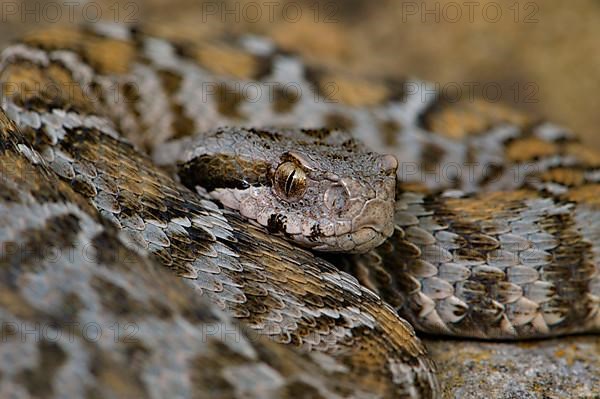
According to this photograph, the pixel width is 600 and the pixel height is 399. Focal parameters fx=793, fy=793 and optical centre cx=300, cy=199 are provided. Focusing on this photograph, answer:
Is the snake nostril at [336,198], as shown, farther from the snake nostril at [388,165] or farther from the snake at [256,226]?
the snake nostril at [388,165]

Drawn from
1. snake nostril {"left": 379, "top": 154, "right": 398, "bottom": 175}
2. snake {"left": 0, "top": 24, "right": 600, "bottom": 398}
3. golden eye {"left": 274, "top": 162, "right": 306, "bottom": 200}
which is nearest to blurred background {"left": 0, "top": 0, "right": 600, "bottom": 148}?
snake {"left": 0, "top": 24, "right": 600, "bottom": 398}

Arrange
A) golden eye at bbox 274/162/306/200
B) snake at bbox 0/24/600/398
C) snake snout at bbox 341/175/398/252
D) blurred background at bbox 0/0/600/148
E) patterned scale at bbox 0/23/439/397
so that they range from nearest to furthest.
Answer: snake at bbox 0/24/600/398
patterned scale at bbox 0/23/439/397
snake snout at bbox 341/175/398/252
golden eye at bbox 274/162/306/200
blurred background at bbox 0/0/600/148

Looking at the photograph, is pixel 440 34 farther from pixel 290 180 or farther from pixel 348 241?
pixel 348 241

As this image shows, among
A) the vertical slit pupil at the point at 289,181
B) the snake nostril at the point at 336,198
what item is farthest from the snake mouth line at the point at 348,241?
the vertical slit pupil at the point at 289,181

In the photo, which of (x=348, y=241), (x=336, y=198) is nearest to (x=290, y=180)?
(x=336, y=198)

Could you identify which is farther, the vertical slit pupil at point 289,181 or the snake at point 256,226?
the vertical slit pupil at point 289,181

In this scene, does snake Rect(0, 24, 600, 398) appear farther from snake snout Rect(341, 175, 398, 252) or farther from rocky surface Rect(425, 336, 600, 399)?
rocky surface Rect(425, 336, 600, 399)

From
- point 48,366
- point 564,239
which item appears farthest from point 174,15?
point 48,366
